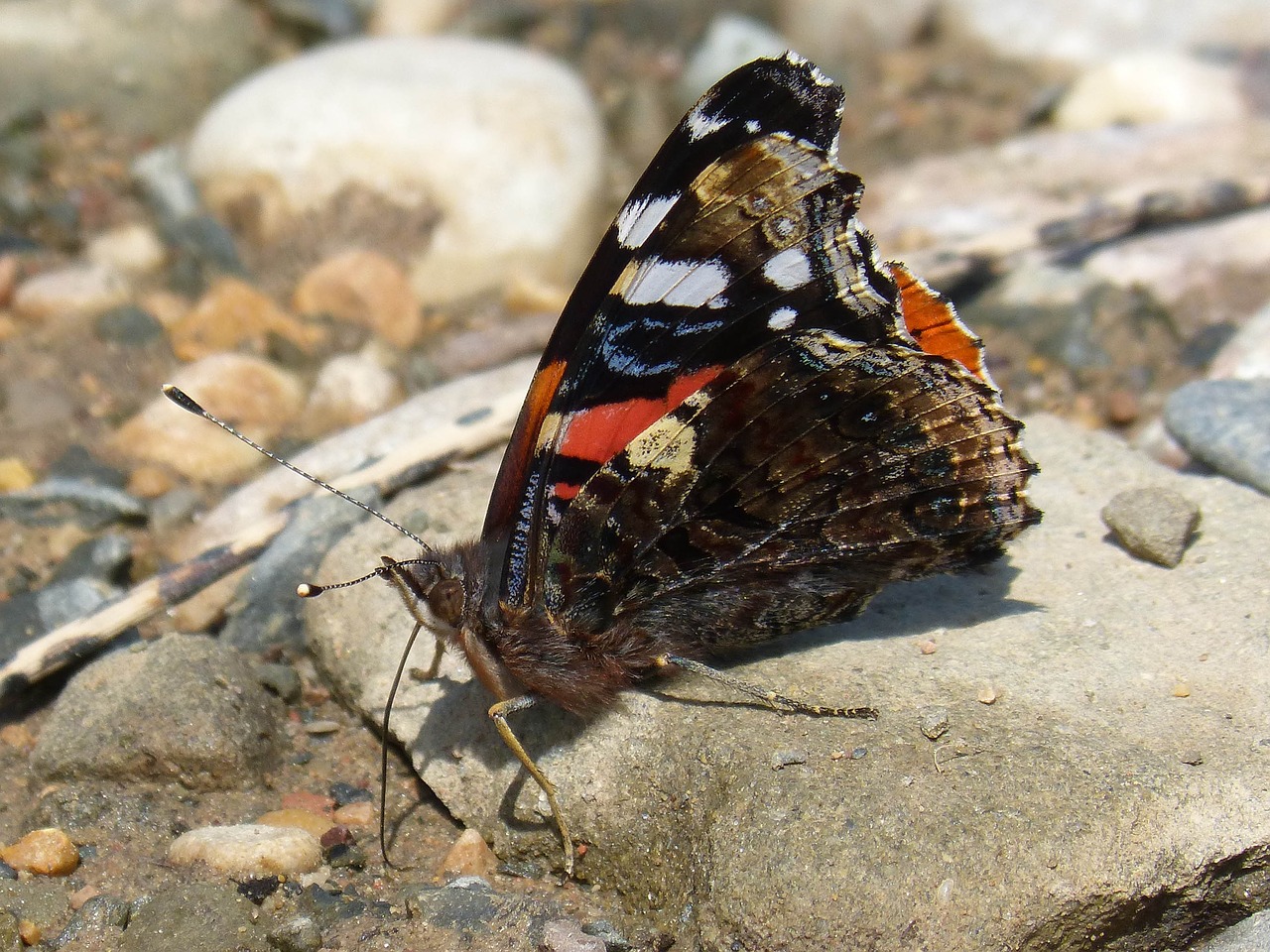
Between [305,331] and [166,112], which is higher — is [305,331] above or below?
below

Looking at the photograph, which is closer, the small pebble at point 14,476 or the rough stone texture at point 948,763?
the rough stone texture at point 948,763

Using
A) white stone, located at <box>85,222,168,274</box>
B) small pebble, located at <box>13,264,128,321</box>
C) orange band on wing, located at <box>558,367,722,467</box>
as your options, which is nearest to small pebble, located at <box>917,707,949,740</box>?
orange band on wing, located at <box>558,367,722,467</box>

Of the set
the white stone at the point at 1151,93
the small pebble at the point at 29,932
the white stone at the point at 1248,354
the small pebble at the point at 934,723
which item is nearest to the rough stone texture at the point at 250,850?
the small pebble at the point at 29,932

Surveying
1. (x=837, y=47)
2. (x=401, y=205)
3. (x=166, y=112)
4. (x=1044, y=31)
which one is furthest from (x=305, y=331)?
(x=1044, y=31)

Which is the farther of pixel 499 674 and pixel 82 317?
pixel 82 317

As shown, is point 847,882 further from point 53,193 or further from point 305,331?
point 53,193

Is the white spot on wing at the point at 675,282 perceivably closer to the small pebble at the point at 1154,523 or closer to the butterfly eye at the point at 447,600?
the butterfly eye at the point at 447,600

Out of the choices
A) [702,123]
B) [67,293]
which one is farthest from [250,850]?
[67,293]
